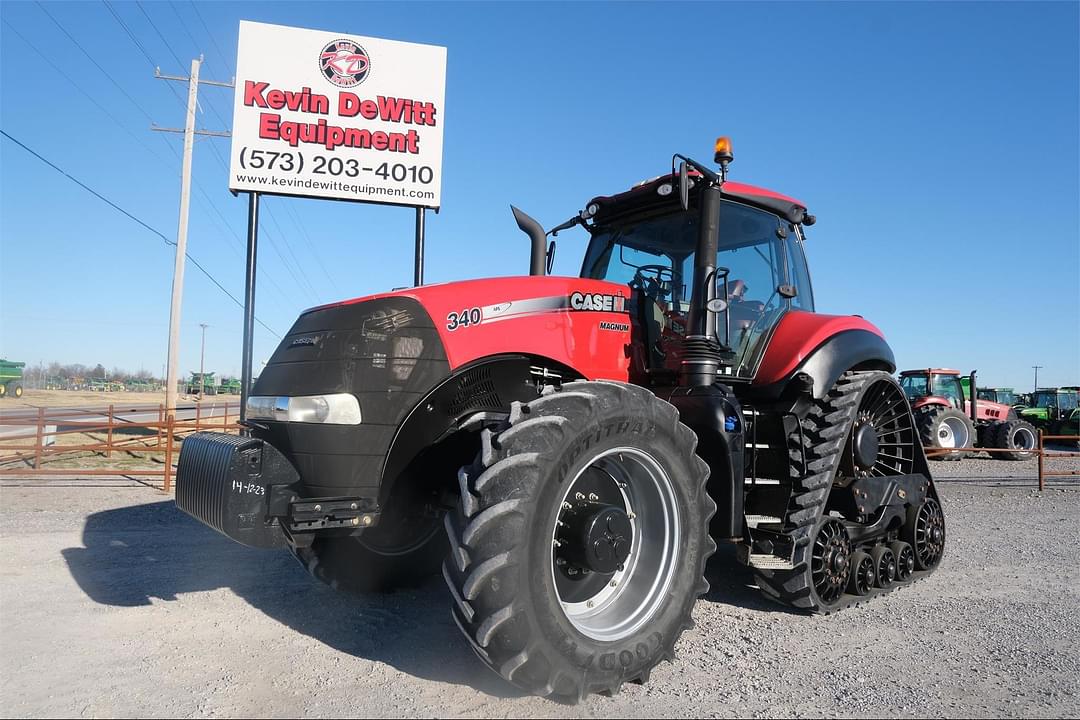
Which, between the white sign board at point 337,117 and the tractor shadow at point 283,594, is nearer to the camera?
the tractor shadow at point 283,594

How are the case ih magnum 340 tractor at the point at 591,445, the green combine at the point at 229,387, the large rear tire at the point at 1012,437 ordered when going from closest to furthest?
the case ih magnum 340 tractor at the point at 591,445 → the large rear tire at the point at 1012,437 → the green combine at the point at 229,387

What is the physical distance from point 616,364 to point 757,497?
1.37 metres

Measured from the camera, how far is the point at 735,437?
4109 mm

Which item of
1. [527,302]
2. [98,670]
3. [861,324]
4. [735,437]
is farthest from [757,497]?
[98,670]

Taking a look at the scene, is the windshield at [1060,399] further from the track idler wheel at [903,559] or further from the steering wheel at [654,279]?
the steering wheel at [654,279]

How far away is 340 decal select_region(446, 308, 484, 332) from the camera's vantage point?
358 centimetres

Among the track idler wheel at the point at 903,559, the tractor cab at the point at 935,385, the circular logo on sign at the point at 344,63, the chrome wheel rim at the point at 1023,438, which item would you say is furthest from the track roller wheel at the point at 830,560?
the chrome wheel rim at the point at 1023,438

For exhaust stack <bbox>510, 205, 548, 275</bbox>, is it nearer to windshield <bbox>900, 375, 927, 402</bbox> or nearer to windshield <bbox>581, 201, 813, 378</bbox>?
windshield <bbox>581, 201, 813, 378</bbox>

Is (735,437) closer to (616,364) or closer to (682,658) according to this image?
(616,364)

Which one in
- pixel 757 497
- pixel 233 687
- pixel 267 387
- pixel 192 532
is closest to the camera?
pixel 233 687

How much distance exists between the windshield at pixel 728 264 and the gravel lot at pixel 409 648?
5.94 ft

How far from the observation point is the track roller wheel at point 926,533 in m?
5.45

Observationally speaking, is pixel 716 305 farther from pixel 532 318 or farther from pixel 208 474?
pixel 208 474

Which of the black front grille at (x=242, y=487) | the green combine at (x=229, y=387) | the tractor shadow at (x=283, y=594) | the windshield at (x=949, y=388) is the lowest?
the green combine at (x=229, y=387)
